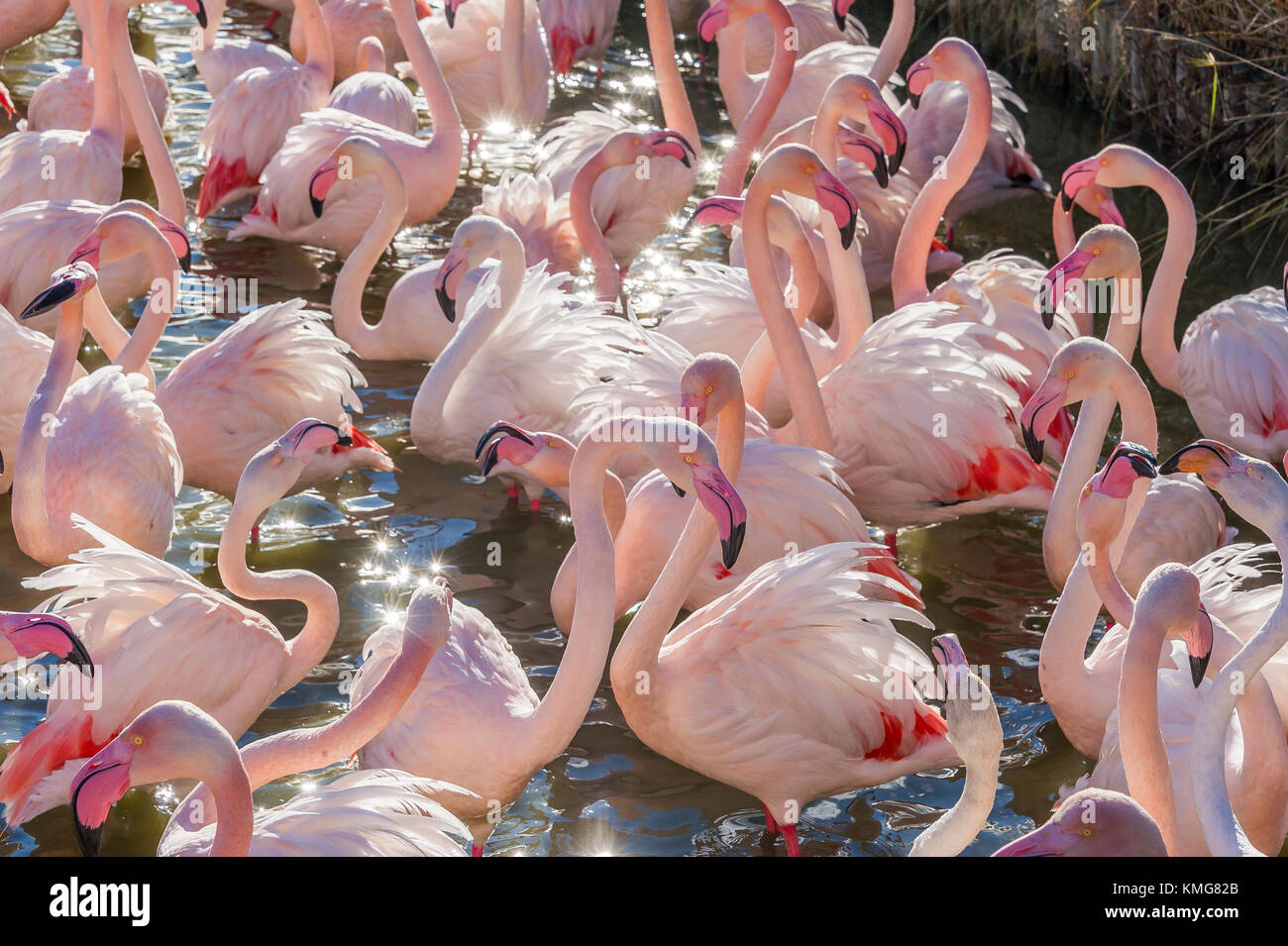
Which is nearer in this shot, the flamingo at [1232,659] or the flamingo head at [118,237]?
the flamingo at [1232,659]

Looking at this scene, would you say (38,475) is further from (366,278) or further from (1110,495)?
(1110,495)

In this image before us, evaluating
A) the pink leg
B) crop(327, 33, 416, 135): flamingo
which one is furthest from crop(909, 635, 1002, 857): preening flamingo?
crop(327, 33, 416, 135): flamingo

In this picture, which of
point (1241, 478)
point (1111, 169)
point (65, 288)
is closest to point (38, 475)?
point (65, 288)

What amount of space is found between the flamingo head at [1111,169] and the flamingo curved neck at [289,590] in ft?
10.9

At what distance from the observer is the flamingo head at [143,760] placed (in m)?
2.88

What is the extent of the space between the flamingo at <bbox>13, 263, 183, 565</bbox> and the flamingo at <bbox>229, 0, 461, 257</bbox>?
2155mm

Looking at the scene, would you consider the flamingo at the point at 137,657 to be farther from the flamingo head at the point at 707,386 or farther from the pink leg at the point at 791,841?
the pink leg at the point at 791,841

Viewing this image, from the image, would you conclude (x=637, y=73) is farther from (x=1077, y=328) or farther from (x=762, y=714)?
(x=762, y=714)

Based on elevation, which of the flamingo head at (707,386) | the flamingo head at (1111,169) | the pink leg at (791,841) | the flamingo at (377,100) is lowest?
the pink leg at (791,841)

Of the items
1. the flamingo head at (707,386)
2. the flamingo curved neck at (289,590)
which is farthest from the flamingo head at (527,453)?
the flamingo curved neck at (289,590)

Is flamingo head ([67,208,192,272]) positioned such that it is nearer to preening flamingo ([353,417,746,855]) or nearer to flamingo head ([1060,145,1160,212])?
preening flamingo ([353,417,746,855])

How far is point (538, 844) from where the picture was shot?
407cm

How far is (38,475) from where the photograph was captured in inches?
185

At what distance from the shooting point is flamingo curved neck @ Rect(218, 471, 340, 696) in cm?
435
